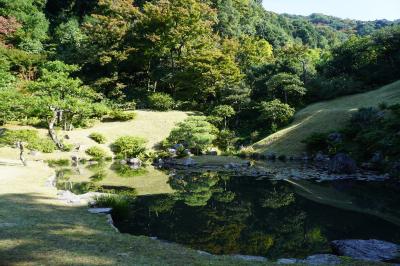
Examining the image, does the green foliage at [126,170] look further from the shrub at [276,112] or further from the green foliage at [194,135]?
the shrub at [276,112]

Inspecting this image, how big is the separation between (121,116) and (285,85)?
12.8m

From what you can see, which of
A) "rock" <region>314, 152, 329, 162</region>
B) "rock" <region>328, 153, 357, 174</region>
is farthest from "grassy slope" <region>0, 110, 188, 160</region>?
"rock" <region>328, 153, 357, 174</region>

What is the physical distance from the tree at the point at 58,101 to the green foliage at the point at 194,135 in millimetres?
6633

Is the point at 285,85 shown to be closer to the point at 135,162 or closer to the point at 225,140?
the point at 225,140

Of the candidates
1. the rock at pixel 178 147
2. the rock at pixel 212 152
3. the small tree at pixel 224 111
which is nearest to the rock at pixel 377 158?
the rock at pixel 212 152

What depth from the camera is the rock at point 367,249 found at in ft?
22.0

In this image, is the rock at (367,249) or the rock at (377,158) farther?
the rock at (377,158)

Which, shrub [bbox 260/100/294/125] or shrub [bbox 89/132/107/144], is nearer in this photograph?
shrub [bbox 89/132/107/144]

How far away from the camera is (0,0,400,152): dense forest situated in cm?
2642

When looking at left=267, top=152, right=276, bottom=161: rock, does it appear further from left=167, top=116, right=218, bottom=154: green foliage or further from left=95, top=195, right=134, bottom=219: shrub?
left=95, top=195, right=134, bottom=219: shrub

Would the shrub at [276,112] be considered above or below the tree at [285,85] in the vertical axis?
below

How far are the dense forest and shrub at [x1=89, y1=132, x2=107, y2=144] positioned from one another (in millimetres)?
1961

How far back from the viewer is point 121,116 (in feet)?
94.2

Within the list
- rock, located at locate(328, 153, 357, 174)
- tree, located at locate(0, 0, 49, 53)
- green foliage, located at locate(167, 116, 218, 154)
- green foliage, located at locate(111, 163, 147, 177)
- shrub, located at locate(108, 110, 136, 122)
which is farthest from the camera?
tree, located at locate(0, 0, 49, 53)
